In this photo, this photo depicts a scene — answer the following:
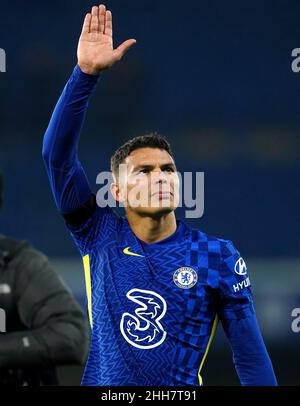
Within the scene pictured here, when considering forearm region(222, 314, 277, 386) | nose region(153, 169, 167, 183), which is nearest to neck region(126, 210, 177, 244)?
nose region(153, 169, 167, 183)

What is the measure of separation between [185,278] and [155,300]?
0.15 meters

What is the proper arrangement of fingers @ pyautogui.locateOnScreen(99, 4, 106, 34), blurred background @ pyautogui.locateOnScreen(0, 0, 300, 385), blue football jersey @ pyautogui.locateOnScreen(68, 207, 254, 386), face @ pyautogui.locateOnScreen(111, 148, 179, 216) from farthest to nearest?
blurred background @ pyautogui.locateOnScreen(0, 0, 300, 385) < fingers @ pyautogui.locateOnScreen(99, 4, 106, 34) < face @ pyautogui.locateOnScreen(111, 148, 179, 216) < blue football jersey @ pyautogui.locateOnScreen(68, 207, 254, 386)

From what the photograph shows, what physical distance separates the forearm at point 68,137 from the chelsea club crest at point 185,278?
522 millimetres

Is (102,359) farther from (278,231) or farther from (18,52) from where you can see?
(18,52)

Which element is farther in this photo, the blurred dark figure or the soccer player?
the blurred dark figure

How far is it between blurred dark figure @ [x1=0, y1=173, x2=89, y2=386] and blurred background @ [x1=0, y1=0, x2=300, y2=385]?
5729mm

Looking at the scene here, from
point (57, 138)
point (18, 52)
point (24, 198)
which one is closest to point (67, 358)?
point (57, 138)

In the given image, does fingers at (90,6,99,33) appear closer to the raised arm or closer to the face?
the raised arm

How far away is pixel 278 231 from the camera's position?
10.1m

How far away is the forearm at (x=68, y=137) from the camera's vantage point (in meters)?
3.55

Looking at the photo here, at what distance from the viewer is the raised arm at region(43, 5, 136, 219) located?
3.55 meters

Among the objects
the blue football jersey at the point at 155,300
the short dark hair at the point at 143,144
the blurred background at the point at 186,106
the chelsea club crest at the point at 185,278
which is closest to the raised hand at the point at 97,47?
the short dark hair at the point at 143,144

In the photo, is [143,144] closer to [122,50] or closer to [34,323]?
[122,50]

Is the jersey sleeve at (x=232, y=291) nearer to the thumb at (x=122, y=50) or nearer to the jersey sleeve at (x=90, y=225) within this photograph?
the jersey sleeve at (x=90, y=225)
